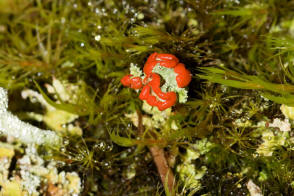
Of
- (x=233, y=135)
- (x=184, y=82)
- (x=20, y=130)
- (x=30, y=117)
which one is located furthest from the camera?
(x=30, y=117)

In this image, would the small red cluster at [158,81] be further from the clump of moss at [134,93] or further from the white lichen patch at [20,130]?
the white lichen patch at [20,130]

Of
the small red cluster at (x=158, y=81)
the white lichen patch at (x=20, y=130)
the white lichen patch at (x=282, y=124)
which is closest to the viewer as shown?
the small red cluster at (x=158, y=81)

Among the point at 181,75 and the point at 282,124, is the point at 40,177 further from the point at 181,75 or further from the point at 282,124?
the point at 282,124

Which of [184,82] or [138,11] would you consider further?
[138,11]

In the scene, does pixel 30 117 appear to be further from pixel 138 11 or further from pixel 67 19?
pixel 138 11

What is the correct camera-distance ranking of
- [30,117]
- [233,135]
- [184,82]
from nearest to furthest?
[184,82] < [233,135] < [30,117]

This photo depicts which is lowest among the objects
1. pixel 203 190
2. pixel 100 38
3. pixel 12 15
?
pixel 203 190

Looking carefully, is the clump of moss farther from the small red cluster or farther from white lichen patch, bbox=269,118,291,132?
the small red cluster

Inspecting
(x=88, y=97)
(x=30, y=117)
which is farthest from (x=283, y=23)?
(x=30, y=117)

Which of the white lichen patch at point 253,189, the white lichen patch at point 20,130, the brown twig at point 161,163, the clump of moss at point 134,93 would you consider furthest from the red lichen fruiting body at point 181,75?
the white lichen patch at point 20,130
